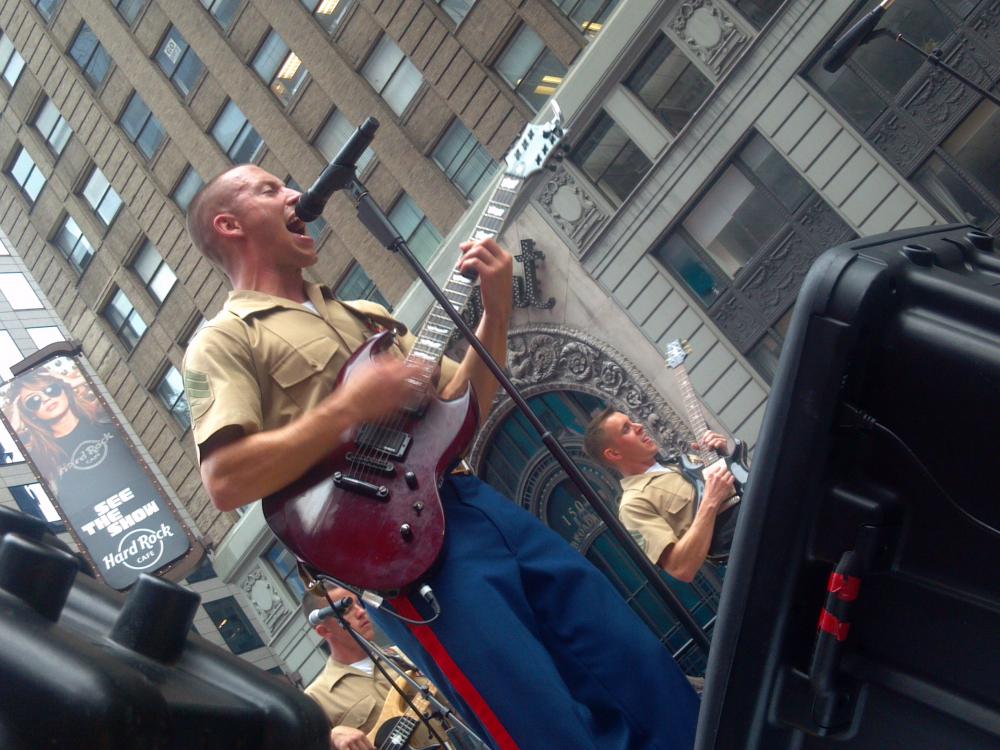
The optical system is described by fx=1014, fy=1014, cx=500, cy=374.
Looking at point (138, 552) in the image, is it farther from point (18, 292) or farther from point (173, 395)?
point (18, 292)

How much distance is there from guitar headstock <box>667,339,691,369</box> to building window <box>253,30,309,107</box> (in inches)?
309

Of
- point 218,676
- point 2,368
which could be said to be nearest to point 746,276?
point 218,676

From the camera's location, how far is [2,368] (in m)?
25.1

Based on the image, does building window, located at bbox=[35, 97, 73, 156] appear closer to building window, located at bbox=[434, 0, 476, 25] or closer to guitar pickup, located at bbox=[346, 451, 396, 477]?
building window, located at bbox=[434, 0, 476, 25]

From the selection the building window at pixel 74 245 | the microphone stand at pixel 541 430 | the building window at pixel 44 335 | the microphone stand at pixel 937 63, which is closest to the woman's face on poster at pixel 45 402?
the building window at pixel 74 245

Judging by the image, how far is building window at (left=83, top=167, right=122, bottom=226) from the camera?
19.4 metres

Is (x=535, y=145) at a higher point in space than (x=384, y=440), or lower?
higher

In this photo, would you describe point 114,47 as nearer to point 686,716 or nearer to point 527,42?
point 527,42

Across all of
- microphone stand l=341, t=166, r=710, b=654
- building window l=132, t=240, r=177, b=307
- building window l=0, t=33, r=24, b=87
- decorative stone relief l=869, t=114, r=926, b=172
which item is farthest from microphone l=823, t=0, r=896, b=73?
building window l=0, t=33, r=24, b=87

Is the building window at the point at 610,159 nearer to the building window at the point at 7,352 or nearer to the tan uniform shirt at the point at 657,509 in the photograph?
the tan uniform shirt at the point at 657,509

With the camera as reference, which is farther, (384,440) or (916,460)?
(384,440)

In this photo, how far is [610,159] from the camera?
12.5m

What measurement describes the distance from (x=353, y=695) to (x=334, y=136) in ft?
36.2

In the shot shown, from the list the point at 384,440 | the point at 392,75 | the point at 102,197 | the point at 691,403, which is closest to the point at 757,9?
the point at 691,403
